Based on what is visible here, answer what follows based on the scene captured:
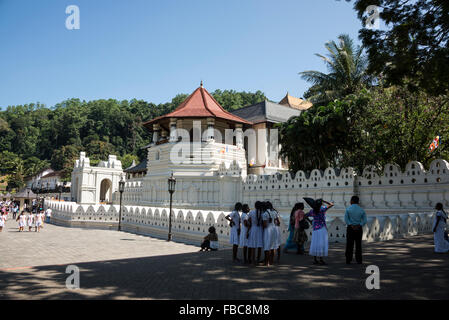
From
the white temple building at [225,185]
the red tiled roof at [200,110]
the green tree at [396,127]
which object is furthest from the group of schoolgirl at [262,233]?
the red tiled roof at [200,110]

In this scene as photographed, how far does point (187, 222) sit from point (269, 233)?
9517 millimetres

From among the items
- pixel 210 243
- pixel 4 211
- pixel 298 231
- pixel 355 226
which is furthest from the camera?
pixel 4 211

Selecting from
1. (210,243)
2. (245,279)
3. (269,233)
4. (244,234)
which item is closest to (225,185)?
(210,243)

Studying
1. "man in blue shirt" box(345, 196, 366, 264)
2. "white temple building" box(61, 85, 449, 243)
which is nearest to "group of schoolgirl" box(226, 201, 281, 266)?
"man in blue shirt" box(345, 196, 366, 264)

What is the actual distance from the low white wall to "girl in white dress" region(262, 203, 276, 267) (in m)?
3.50

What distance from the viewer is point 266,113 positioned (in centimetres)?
3506

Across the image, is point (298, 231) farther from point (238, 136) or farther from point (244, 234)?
point (238, 136)

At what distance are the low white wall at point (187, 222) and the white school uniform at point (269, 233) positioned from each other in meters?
3.53

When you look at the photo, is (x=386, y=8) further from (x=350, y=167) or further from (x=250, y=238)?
(x=350, y=167)

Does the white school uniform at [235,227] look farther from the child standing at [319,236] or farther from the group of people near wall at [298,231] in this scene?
the child standing at [319,236]

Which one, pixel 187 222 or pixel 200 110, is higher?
pixel 200 110

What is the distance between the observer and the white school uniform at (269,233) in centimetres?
745
